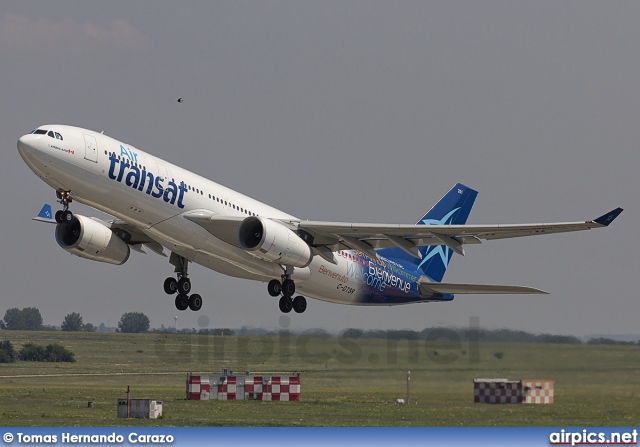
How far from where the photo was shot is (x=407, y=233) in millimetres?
39188

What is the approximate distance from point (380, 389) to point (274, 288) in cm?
595

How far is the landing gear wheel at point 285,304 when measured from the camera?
4144cm

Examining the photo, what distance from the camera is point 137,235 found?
42781 mm

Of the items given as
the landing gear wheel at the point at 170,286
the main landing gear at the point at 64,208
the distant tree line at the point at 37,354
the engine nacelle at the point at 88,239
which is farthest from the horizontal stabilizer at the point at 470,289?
the distant tree line at the point at 37,354

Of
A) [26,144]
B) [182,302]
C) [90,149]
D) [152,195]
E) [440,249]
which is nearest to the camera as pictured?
[26,144]

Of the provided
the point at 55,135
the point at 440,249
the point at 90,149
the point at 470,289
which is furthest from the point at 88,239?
the point at 440,249

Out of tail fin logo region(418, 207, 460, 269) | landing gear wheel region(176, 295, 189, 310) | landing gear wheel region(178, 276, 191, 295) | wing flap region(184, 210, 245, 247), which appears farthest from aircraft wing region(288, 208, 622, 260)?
tail fin logo region(418, 207, 460, 269)

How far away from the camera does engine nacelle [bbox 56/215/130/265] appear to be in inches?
1612

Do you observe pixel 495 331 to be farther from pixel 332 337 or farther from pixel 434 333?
pixel 332 337

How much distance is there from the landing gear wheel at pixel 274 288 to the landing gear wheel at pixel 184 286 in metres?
4.34

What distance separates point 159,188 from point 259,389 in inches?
422

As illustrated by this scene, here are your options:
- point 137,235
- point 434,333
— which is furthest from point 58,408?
point 434,333

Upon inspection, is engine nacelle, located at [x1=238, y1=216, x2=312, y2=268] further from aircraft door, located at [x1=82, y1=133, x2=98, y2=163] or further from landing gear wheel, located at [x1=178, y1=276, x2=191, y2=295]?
landing gear wheel, located at [x1=178, y1=276, x2=191, y2=295]

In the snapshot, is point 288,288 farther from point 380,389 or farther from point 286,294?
point 380,389
